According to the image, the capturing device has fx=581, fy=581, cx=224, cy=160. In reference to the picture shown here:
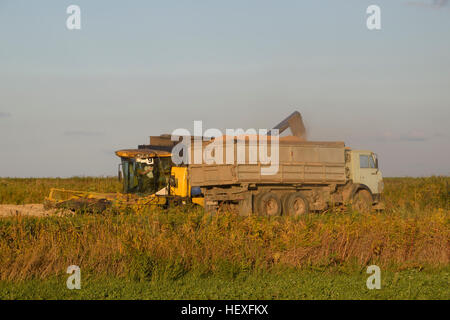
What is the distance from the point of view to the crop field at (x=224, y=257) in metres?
9.61

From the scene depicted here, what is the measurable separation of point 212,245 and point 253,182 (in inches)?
432

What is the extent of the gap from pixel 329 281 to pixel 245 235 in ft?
8.42

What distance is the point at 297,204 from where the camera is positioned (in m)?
23.1

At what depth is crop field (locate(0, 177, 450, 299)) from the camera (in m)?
9.61

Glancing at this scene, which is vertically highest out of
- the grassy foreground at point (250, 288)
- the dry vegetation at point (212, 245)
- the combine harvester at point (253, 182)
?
the combine harvester at point (253, 182)

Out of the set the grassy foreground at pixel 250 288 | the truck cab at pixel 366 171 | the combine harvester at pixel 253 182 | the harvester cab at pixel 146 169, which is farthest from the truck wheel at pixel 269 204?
the grassy foreground at pixel 250 288

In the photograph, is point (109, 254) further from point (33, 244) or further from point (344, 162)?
point (344, 162)

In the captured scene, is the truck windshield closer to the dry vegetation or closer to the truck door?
the truck door

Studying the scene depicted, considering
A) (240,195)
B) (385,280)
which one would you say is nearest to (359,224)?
(385,280)

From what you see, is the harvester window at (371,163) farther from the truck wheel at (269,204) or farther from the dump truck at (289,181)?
the truck wheel at (269,204)

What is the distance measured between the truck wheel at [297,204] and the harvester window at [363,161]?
145 inches

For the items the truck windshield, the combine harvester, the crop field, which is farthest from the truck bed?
the crop field

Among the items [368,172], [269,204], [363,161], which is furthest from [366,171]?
[269,204]

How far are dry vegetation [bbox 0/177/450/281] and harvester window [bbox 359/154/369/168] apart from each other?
11.4 meters
